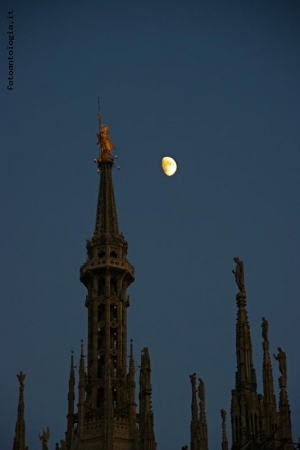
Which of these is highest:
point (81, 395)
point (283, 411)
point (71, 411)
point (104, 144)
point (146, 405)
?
point (104, 144)

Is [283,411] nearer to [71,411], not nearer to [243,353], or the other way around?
[243,353]

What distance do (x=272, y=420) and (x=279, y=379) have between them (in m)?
6.04

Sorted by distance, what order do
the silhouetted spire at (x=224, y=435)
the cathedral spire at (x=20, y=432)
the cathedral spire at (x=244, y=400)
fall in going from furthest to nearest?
the cathedral spire at (x=20, y=432) < the silhouetted spire at (x=224, y=435) < the cathedral spire at (x=244, y=400)

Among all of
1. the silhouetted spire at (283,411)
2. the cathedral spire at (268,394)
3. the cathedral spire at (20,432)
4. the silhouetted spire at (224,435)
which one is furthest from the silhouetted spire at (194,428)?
the cathedral spire at (20,432)

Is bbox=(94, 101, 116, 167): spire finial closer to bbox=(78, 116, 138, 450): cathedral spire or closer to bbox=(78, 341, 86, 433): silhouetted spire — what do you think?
bbox=(78, 116, 138, 450): cathedral spire

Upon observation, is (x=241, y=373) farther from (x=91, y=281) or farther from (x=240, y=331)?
(x=91, y=281)

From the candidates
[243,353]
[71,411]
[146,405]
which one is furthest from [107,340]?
[243,353]

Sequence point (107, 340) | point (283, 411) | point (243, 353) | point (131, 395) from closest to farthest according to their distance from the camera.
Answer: point (243, 353), point (283, 411), point (131, 395), point (107, 340)

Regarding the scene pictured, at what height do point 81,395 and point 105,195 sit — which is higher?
point 105,195

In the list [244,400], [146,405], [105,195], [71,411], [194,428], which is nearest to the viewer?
[244,400]

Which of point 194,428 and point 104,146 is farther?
point 104,146

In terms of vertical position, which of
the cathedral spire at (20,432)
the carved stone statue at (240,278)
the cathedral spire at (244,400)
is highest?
the cathedral spire at (20,432)

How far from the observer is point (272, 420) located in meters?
59.1

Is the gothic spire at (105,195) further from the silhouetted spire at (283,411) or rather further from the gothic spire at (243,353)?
the gothic spire at (243,353)
